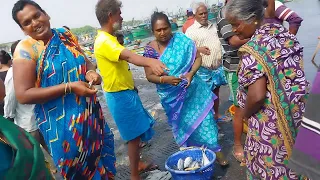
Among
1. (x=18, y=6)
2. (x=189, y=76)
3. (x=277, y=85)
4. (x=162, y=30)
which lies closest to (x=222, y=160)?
(x=189, y=76)

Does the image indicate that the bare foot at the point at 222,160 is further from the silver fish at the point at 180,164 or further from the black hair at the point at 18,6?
the black hair at the point at 18,6

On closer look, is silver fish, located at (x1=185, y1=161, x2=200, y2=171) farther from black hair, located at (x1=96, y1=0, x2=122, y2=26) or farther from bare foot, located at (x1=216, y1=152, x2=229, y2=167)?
black hair, located at (x1=96, y1=0, x2=122, y2=26)

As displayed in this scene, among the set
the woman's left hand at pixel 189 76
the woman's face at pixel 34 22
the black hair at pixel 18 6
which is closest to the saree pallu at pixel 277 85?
the woman's left hand at pixel 189 76

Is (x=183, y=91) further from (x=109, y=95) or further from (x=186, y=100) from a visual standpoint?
(x=109, y=95)

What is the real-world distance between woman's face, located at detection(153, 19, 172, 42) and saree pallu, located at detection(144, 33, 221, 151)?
9 centimetres

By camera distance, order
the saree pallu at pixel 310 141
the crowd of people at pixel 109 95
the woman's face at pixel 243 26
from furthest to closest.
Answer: the woman's face at pixel 243 26 < the crowd of people at pixel 109 95 < the saree pallu at pixel 310 141

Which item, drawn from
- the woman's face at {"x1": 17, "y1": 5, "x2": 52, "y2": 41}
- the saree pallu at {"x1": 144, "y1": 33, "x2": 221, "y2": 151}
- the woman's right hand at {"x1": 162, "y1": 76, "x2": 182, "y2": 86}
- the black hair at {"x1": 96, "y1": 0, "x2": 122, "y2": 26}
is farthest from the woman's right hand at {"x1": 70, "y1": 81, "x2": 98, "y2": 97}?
the saree pallu at {"x1": 144, "y1": 33, "x2": 221, "y2": 151}

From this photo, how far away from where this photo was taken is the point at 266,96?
197 cm

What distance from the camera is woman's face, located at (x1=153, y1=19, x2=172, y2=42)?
3.32 m

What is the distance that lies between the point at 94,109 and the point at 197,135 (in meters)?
1.51

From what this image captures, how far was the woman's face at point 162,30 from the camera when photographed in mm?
3324

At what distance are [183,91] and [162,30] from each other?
29.0 inches

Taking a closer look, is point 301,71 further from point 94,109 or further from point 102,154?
point 102,154

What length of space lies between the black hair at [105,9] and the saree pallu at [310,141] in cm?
226
